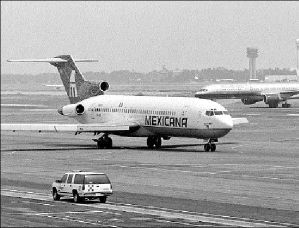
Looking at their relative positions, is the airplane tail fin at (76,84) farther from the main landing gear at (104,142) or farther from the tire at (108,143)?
the tire at (108,143)

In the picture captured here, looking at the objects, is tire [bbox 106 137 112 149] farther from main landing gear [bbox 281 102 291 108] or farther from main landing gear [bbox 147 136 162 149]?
main landing gear [bbox 281 102 291 108]

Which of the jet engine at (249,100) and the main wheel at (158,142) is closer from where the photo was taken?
the main wheel at (158,142)

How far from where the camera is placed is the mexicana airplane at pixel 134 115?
307 ft

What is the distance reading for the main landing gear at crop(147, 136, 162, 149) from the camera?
100375 millimetres

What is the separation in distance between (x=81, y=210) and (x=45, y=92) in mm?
119645

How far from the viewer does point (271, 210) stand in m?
55.4

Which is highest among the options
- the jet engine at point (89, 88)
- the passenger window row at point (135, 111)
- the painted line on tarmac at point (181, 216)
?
the jet engine at point (89, 88)

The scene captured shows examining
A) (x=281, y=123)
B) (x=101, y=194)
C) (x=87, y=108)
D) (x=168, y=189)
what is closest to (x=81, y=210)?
(x=101, y=194)

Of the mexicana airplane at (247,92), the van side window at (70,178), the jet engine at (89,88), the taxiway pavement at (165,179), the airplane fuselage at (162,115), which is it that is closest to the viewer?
the taxiway pavement at (165,179)

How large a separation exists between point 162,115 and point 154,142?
16.3ft

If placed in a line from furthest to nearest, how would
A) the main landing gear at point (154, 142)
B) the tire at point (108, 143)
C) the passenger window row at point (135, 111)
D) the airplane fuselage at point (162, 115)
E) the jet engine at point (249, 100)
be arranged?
the jet engine at point (249, 100) < the main landing gear at point (154, 142) < the tire at point (108, 143) < the passenger window row at point (135, 111) < the airplane fuselage at point (162, 115)

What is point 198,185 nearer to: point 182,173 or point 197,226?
point 182,173

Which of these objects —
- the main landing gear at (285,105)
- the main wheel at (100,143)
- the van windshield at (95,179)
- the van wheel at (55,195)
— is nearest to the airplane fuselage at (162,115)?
the main wheel at (100,143)

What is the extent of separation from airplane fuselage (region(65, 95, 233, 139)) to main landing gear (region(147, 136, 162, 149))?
1010mm
